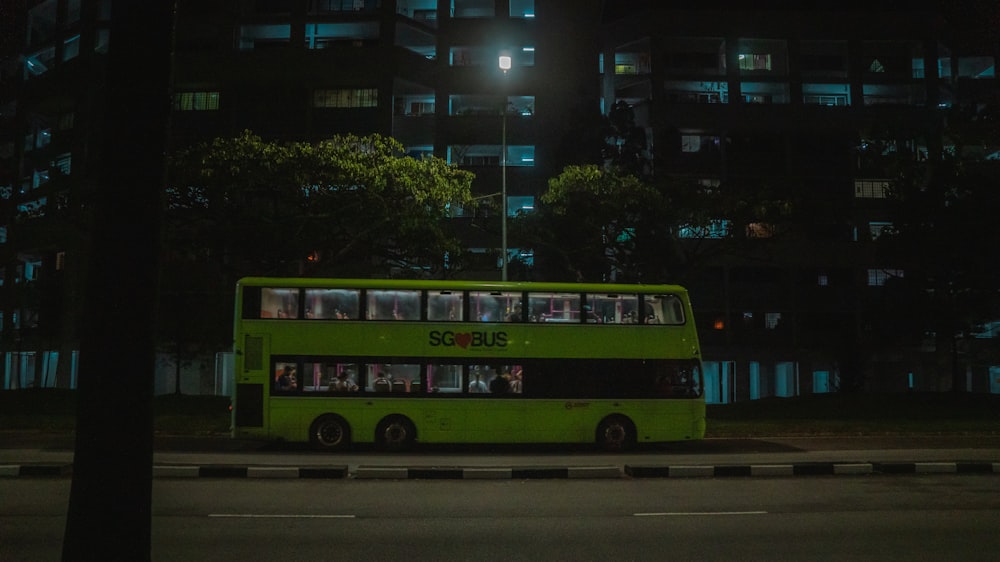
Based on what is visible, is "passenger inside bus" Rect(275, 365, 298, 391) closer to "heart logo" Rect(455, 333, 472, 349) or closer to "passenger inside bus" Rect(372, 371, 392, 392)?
"passenger inside bus" Rect(372, 371, 392, 392)

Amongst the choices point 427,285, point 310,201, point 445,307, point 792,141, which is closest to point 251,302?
point 427,285

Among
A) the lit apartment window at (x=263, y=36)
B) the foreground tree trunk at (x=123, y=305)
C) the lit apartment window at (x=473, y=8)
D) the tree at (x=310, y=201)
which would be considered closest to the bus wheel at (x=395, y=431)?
the tree at (x=310, y=201)

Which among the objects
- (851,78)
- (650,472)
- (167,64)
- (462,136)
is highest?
(851,78)

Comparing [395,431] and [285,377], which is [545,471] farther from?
[285,377]

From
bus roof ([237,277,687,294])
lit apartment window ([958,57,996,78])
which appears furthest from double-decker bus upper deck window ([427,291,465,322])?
lit apartment window ([958,57,996,78])

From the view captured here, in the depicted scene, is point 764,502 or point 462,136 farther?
point 462,136

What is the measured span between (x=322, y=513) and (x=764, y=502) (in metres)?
5.87

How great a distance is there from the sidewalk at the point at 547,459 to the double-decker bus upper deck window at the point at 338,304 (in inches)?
118

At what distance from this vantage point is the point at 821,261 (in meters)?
42.4

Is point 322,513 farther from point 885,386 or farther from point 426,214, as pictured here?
point 885,386

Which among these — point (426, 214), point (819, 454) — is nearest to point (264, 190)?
point (426, 214)

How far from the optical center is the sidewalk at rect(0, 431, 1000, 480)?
13.2 meters

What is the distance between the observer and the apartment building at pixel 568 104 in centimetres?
3997

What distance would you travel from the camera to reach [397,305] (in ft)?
55.6
